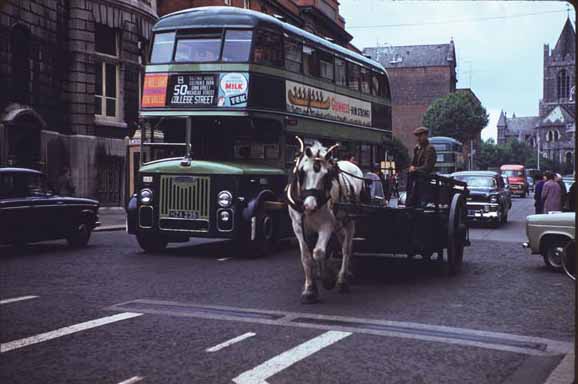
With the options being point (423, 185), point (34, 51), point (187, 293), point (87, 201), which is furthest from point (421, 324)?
point (34, 51)

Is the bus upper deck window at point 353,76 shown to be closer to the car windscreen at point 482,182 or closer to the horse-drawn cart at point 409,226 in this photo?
the horse-drawn cart at point 409,226

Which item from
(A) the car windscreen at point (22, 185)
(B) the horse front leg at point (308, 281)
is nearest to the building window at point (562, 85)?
(A) the car windscreen at point (22, 185)

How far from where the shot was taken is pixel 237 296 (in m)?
9.32

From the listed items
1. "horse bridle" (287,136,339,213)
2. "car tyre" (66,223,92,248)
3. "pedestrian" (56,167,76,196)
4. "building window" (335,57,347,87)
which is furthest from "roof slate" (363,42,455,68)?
"horse bridle" (287,136,339,213)

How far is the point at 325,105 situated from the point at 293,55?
5.63ft

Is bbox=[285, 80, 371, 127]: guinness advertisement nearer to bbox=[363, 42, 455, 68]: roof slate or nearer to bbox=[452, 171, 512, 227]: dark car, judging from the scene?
bbox=[452, 171, 512, 227]: dark car

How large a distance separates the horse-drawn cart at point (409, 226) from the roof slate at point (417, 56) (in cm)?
9371

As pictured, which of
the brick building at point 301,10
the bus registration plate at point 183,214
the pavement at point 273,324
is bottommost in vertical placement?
the pavement at point 273,324

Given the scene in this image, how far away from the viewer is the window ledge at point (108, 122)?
95.5 feet

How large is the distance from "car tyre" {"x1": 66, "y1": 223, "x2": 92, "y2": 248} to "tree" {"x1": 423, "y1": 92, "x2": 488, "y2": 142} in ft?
234

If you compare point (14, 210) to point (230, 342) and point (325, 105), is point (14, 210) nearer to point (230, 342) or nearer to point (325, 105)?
point (325, 105)

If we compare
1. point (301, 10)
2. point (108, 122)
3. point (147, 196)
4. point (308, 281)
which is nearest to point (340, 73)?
point (147, 196)

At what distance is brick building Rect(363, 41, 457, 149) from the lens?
10188 cm

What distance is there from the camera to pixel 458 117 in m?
82.6
